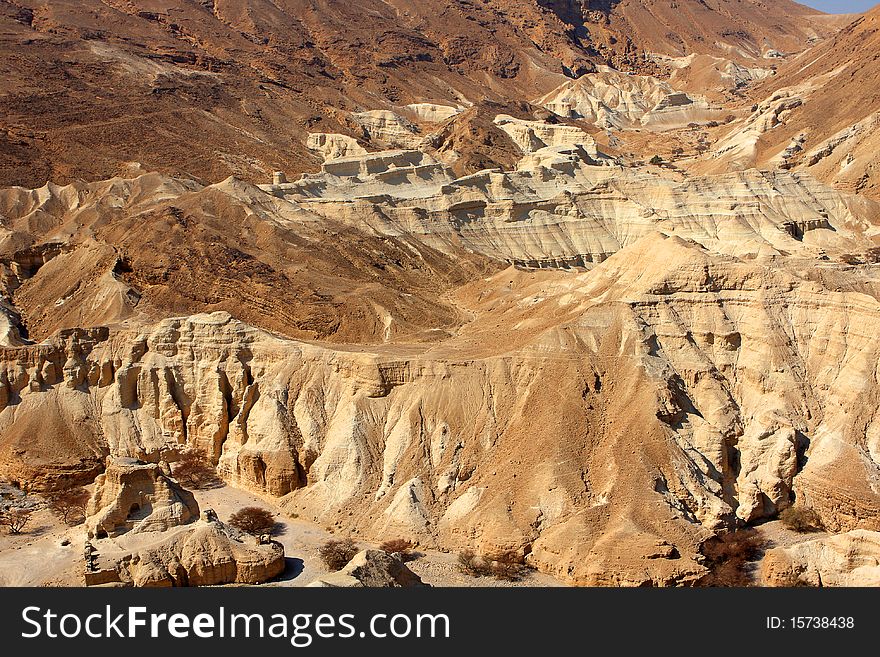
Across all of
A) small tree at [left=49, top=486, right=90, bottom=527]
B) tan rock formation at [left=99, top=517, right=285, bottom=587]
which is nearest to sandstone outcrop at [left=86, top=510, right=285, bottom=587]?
tan rock formation at [left=99, top=517, right=285, bottom=587]

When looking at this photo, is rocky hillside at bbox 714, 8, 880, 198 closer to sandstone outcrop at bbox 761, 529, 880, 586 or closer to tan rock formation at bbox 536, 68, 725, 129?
tan rock formation at bbox 536, 68, 725, 129

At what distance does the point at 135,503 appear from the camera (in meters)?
28.9

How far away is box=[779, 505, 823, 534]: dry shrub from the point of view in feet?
101

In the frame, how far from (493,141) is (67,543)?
313ft

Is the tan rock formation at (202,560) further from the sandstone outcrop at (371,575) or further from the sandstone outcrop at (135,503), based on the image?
the sandstone outcrop at (371,575)

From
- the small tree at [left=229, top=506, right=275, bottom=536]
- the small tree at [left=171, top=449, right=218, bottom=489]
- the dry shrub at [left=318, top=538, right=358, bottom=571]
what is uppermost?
the small tree at [left=171, top=449, right=218, bottom=489]

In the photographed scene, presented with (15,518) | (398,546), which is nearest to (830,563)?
(398,546)

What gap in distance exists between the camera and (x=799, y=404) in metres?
33.8

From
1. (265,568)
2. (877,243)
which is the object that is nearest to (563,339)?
(265,568)

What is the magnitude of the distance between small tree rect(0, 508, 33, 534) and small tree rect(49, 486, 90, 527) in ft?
3.27

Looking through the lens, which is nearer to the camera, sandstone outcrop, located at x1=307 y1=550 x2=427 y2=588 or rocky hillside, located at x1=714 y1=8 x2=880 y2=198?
sandstone outcrop, located at x1=307 y1=550 x2=427 y2=588

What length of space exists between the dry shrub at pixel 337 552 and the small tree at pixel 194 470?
773 centimetres

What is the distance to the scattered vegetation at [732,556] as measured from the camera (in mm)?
26984

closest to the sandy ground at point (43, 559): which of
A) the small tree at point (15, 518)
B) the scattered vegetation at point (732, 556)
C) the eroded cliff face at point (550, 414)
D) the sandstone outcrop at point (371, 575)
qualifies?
the small tree at point (15, 518)
